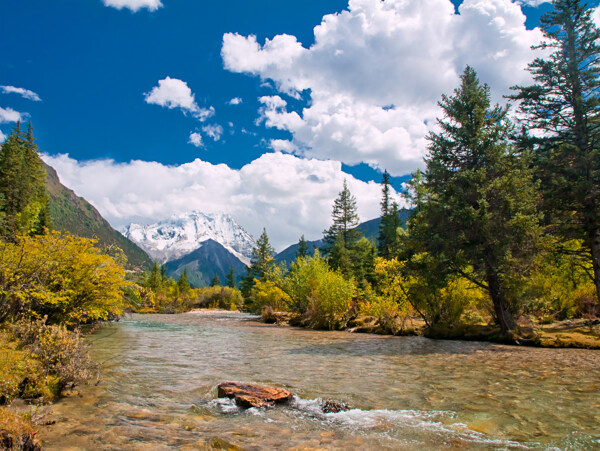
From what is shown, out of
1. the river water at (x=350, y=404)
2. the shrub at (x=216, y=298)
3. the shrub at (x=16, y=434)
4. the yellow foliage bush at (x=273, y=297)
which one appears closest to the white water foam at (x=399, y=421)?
the river water at (x=350, y=404)

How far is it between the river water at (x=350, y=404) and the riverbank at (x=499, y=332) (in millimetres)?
2616

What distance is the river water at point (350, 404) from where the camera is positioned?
5.71 metres

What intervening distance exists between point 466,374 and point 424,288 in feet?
30.9

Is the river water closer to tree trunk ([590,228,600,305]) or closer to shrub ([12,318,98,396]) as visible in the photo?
shrub ([12,318,98,396])

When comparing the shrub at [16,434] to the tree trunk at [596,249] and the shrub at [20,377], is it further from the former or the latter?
the tree trunk at [596,249]

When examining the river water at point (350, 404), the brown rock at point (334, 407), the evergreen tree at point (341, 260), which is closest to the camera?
the river water at point (350, 404)

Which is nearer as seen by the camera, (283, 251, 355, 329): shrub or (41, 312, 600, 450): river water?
(41, 312, 600, 450): river water

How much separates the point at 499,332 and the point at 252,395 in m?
16.7

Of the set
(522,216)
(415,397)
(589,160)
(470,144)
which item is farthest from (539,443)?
(589,160)

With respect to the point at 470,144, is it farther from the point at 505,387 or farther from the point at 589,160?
the point at 505,387

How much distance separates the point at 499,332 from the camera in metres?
19.4

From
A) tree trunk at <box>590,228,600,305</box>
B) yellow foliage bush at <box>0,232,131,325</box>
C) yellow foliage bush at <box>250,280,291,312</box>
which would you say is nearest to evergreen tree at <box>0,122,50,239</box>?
yellow foliage bush at <box>250,280,291,312</box>

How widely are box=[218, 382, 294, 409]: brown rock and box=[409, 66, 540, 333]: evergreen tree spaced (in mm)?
13585

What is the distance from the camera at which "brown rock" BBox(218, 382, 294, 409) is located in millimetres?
7677
